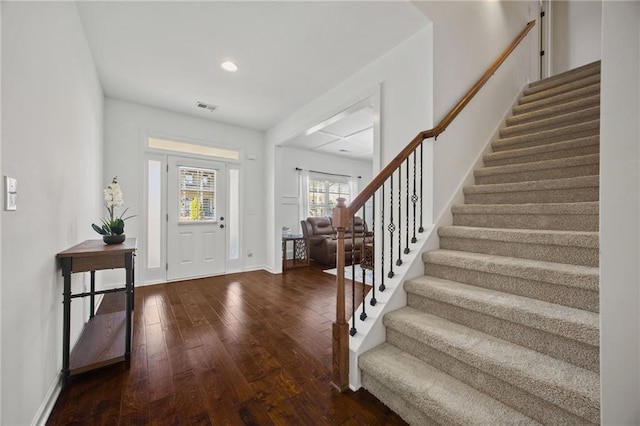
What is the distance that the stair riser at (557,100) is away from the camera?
276 cm

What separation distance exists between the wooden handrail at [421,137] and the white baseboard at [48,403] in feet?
6.33

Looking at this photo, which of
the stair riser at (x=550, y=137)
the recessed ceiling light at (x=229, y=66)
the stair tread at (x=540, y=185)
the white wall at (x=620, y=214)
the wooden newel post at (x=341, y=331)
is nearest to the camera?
the white wall at (x=620, y=214)

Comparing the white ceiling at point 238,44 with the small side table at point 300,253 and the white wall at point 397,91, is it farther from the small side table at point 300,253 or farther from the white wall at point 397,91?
the small side table at point 300,253

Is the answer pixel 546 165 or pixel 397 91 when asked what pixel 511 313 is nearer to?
pixel 546 165

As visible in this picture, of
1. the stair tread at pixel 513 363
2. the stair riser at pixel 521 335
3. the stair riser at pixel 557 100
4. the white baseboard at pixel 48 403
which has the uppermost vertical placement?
the stair riser at pixel 557 100

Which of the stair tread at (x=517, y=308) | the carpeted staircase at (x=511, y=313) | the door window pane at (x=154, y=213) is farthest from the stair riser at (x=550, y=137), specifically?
the door window pane at (x=154, y=213)

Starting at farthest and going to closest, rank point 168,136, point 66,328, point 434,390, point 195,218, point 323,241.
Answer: point 323,241
point 195,218
point 168,136
point 66,328
point 434,390

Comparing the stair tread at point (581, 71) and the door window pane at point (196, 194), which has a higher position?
the stair tread at point (581, 71)

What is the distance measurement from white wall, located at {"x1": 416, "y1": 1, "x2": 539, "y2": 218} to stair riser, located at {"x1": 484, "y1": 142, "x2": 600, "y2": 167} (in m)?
0.18

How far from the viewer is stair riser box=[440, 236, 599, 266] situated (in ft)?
4.89

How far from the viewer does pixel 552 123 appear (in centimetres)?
266

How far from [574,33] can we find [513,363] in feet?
19.7

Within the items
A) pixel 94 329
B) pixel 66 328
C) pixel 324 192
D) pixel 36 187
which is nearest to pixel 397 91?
pixel 36 187

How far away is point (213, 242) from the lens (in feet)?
15.0
